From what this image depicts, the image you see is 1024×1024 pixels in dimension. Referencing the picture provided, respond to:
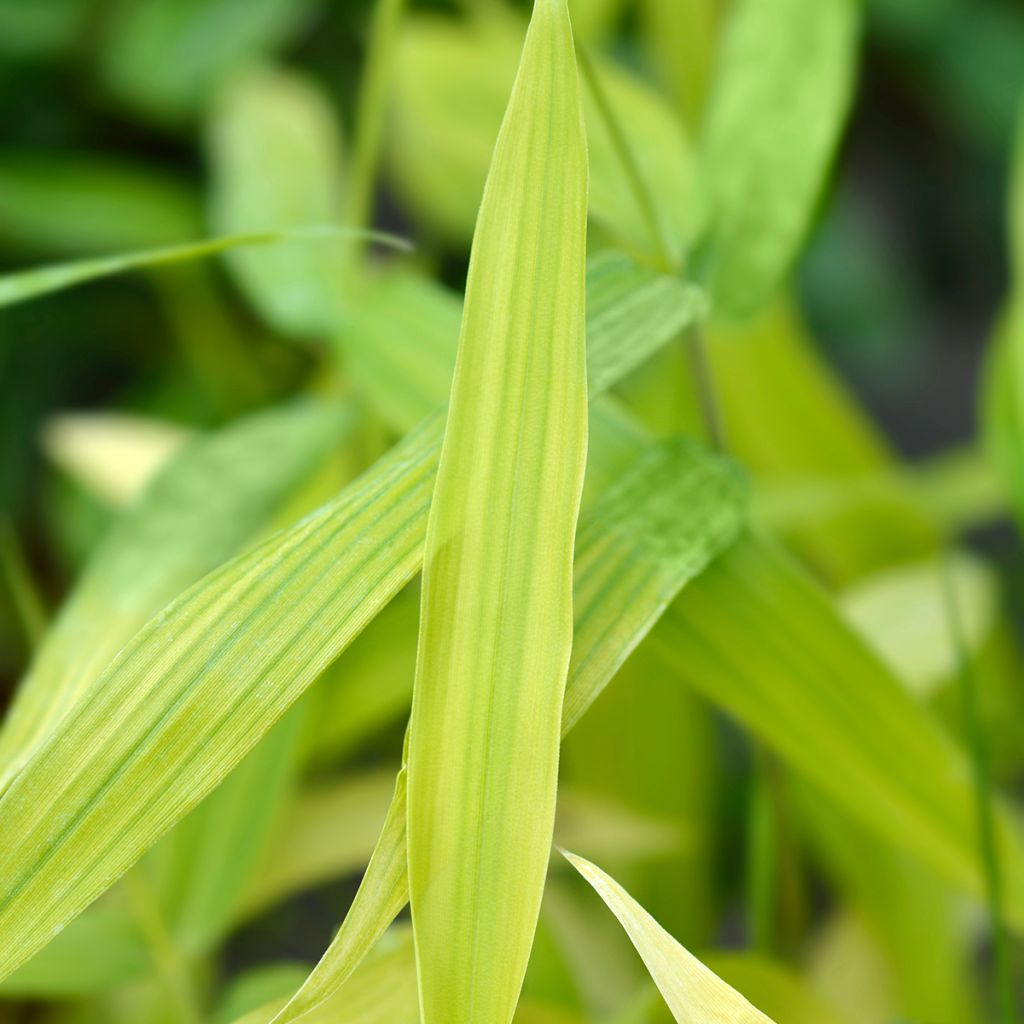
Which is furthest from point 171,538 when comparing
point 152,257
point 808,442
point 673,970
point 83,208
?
point 83,208

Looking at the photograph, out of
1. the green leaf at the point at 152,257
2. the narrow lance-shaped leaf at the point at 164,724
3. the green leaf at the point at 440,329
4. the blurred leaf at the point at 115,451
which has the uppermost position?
the green leaf at the point at 152,257

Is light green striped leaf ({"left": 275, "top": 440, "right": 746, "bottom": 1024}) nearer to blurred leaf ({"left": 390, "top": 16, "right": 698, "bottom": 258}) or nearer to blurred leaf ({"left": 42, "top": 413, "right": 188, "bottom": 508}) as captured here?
blurred leaf ({"left": 390, "top": 16, "right": 698, "bottom": 258})

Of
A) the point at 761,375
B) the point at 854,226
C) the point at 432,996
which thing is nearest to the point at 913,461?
the point at 854,226

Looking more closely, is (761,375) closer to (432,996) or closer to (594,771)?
(594,771)

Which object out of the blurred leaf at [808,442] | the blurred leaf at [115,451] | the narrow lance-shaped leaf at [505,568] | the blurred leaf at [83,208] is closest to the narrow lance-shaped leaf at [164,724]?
the narrow lance-shaped leaf at [505,568]

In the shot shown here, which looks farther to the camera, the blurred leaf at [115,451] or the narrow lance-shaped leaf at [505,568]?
the blurred leaf at [115,451]

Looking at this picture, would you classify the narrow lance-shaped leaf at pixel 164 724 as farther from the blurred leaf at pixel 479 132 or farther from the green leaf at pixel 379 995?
the blurred leaf at pixel 479 132

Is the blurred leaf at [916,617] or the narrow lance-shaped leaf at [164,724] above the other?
the narrow lance-shaped leaf at [164,724]

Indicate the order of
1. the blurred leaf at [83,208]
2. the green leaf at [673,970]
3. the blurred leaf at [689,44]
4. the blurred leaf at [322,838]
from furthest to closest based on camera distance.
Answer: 1. the blurred leaf at [83,208]
2. the blurred leaf at [689,44]
3. the blurred leaf at [322,838]
4. the green leaf at [673,970]
